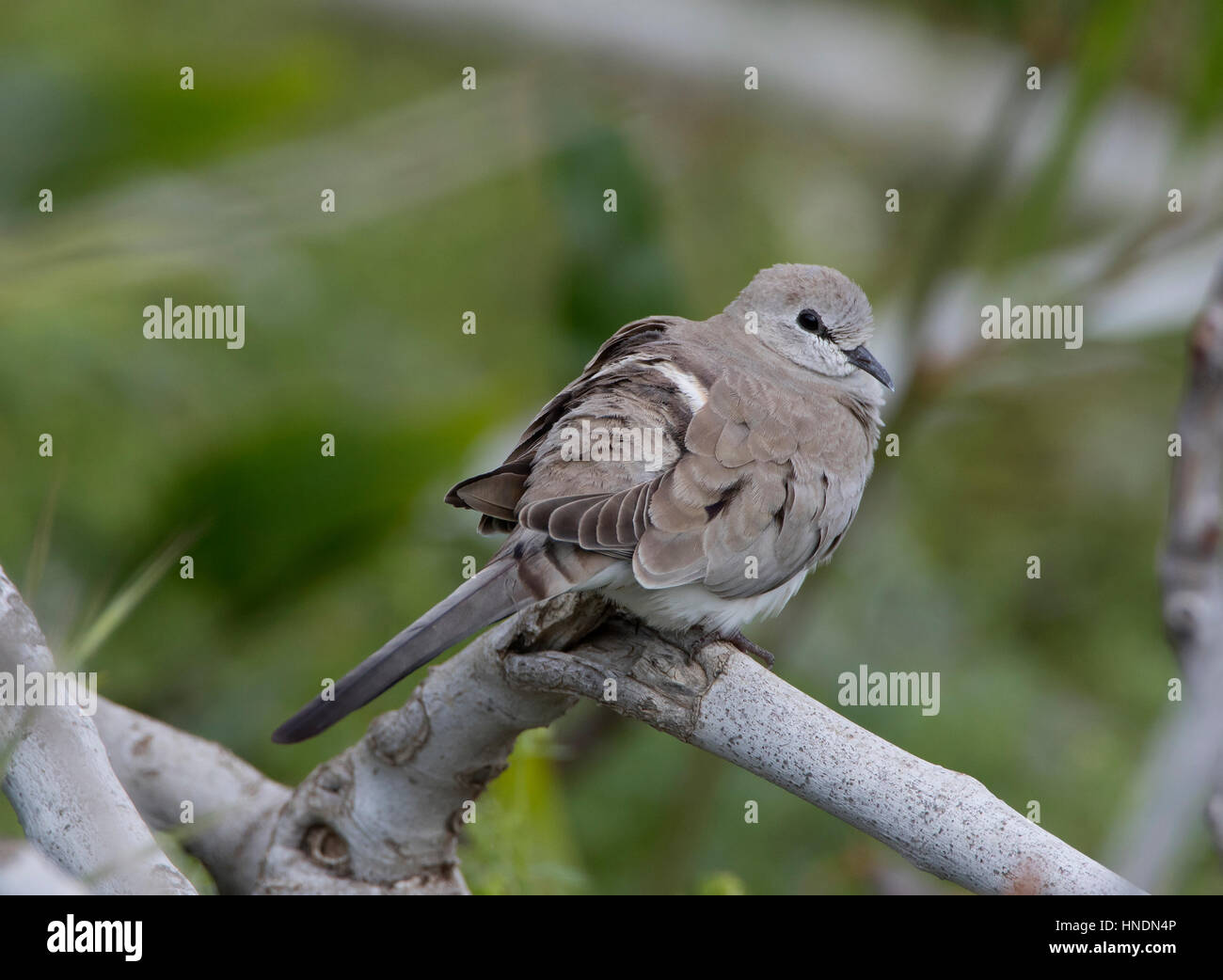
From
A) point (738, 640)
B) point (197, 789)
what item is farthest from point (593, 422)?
point (197, 789)

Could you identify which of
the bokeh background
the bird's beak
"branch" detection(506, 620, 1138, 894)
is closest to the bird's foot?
"branch" detection(506, 620, 1138, 894)

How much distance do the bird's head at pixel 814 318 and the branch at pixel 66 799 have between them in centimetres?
178

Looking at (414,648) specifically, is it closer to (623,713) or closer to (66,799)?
(623,713)

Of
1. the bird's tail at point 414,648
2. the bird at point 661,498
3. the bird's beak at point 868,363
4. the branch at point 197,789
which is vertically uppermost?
the bird's beak at point 868,363

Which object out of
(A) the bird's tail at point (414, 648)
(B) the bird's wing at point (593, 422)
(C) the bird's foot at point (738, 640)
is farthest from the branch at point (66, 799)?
(C) the bird's foot at point (738, 640)

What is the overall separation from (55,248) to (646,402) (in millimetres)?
2687

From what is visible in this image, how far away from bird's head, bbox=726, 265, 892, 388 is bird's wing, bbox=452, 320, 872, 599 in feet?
0.93

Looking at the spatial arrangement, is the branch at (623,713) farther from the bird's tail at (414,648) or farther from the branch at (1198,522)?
the branch at (1198,522)

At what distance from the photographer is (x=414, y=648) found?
216 centimetres

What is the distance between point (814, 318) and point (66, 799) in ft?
6.27

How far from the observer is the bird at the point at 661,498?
7.27 ft

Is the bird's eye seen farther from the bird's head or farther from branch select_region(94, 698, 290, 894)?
branch select_region(94, 698, 290, 894)

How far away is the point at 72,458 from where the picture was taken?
15.4 ft
